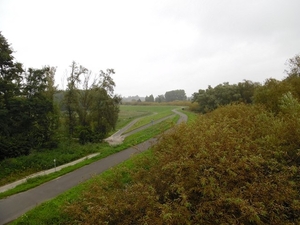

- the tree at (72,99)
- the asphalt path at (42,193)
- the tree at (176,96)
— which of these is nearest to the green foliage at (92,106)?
the tree at (72,99)

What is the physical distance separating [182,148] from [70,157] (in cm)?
1615

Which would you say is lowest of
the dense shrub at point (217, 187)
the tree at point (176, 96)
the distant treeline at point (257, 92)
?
the dense shrub at point (217, 187)

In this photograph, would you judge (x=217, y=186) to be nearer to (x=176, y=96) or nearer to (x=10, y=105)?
(x=10, y=105)

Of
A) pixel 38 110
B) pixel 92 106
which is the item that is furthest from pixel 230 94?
pixel 38 110

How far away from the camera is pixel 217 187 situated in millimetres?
4648

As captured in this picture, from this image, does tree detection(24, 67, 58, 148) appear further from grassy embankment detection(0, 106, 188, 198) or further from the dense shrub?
the dense shrub

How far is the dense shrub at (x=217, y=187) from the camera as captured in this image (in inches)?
171

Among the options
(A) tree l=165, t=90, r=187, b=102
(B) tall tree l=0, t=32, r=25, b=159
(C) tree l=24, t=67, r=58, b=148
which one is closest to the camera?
(B) tall tree l=0, t=32, r=25, b=159

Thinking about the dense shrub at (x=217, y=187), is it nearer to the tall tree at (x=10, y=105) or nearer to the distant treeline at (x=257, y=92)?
the distant treeline at (x=257, y=92)

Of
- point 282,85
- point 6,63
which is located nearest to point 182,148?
point 282,85

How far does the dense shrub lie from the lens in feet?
14.3

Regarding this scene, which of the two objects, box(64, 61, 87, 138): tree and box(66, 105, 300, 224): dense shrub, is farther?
box(64, 61, 87, 138): tree

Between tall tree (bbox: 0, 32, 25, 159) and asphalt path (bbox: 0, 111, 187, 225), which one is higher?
tall tree (bbox: 0, 32, 25, 159)

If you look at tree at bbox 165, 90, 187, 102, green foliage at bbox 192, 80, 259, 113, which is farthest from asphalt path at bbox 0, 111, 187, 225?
tree at bbox 165, 90, 187, 102
